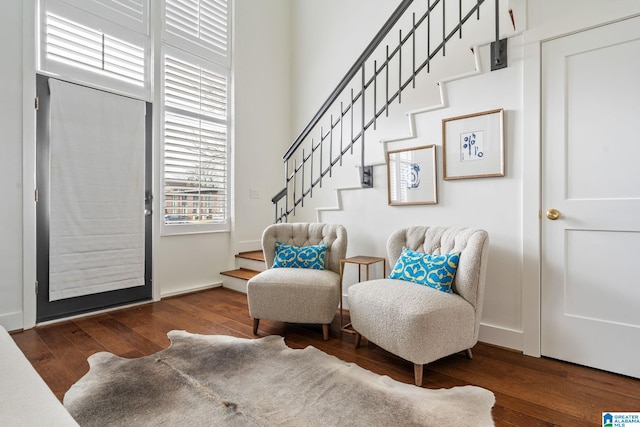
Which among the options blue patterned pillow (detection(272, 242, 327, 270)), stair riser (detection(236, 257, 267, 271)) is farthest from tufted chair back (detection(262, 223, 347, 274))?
stair riser (detection(236, 257, 267, 271))

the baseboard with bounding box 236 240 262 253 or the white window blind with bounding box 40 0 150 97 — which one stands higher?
the white window blind with bounding box 40 0 150 97

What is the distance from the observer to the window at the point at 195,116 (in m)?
3.63

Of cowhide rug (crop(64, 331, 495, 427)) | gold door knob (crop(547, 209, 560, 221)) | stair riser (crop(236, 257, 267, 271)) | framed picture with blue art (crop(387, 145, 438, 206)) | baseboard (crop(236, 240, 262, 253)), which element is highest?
framed picture with blue art (crop(387, 145, 438, 206))

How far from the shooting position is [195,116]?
3.85 meters

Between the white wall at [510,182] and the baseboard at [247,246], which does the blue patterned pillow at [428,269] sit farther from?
the baseboard at [247,246]

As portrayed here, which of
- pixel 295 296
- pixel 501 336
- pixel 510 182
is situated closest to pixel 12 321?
pixel 295 296

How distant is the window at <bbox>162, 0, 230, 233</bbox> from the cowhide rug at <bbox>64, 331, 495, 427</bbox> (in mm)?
1992

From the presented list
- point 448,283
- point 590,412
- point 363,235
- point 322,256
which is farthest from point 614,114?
point 322,256

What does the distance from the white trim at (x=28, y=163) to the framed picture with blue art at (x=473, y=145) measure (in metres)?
3.49

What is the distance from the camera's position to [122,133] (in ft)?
10.5

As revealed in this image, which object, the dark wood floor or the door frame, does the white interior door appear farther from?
the dark wood floor

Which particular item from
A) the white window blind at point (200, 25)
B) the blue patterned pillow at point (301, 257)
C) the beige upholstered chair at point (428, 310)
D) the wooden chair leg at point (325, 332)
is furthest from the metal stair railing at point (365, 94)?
the white window blind at point (200, 25)

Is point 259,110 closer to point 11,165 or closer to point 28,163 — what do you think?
point 28,163

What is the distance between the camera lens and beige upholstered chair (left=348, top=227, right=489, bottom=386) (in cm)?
180
